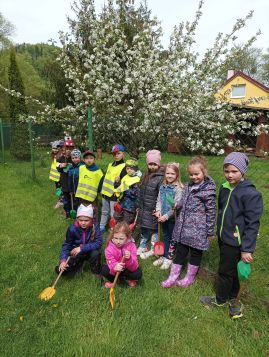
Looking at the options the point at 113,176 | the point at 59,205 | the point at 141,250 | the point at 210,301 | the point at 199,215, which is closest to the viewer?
the point at 210,301

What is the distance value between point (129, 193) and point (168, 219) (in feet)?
2.88

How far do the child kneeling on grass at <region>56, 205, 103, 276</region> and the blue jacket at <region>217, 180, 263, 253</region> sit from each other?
151cm

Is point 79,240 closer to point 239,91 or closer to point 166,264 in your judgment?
point 166,264

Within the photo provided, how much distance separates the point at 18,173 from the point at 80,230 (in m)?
8.71

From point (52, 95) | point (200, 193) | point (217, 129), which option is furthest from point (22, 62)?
point (200, 193)

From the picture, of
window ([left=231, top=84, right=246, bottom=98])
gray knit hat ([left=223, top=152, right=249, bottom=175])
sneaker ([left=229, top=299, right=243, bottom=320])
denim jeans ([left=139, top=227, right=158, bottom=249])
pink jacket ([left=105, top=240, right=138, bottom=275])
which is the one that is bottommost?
sneaker ([left=229, top=299, right=243, bottom=320])

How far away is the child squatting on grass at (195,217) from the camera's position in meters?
3.43

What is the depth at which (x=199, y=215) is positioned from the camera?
137 inches

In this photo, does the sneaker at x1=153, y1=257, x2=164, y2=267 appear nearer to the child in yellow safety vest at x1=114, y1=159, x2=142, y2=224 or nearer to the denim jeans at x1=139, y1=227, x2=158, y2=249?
the denim jeans at x1=139, y1=227, x2=158, y2=249

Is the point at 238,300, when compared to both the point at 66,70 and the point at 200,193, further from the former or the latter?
the point at 66,70

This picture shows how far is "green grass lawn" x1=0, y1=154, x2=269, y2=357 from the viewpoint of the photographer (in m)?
2.62

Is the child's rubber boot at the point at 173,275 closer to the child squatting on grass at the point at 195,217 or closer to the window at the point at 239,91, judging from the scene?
the child squatting on grass at the point at 195,217

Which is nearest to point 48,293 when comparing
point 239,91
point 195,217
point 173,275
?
point 173,275

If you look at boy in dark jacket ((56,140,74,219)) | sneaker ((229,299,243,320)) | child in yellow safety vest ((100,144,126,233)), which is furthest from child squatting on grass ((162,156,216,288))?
boy in dark jacket ((56,140,74,219))
